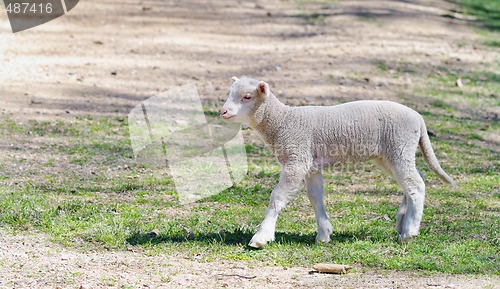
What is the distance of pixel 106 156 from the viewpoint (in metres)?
9.18

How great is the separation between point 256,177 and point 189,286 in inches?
122

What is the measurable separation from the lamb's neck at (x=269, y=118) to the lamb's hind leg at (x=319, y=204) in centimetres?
43

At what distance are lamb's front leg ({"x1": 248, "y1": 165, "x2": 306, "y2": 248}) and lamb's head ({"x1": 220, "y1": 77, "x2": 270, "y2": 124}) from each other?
525 mm

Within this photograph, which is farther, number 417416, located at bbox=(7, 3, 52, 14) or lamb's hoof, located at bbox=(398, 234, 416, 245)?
number 417416, located at bbox=(7, 3, 52, 14)

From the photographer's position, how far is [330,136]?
260 inches

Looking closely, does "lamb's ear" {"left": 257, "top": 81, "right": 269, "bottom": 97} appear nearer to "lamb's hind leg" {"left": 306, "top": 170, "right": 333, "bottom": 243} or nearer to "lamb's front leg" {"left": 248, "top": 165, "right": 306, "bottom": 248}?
"lamb's front leg" {"left": 248, "top": 165, "right": 306, "bottom": 248}

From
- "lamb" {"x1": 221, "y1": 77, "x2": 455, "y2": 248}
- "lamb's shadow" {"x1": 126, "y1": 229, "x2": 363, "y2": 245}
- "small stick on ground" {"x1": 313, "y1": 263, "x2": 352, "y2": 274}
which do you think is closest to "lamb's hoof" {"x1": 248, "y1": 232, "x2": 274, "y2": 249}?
"lamb's shadow" {"x1": 126, "y1": 229, "x2": 363, "y2": 245}

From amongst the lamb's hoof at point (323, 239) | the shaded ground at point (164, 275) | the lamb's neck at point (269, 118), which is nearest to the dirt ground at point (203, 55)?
the shaded ground at point (164, 275)

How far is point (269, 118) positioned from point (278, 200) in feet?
2.14

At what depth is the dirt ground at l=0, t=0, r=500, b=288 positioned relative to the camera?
35.4 feet

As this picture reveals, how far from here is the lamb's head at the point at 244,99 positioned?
6.50 m

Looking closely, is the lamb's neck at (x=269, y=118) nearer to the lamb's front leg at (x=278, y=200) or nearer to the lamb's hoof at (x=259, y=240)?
the lamb's front leg at (x=278, y=200)

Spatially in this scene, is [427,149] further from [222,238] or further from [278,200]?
[222,238]

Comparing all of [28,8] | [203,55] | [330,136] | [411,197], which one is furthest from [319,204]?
[28,8]
